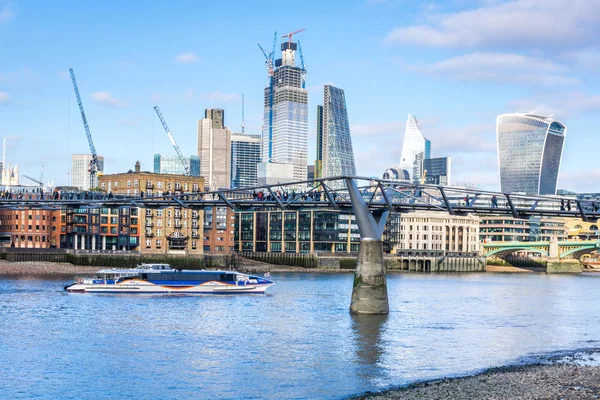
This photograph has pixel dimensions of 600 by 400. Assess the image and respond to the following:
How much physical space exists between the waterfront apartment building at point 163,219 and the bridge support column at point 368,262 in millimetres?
106639

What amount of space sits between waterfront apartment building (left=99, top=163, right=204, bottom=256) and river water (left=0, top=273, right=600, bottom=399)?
246ft

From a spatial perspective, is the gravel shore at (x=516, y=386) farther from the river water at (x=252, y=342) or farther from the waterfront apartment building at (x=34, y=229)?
the waterfront apartment building at (x=34, y=229)

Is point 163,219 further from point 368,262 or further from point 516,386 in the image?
point 516,386

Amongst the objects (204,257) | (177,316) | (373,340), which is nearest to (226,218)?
(204,257)

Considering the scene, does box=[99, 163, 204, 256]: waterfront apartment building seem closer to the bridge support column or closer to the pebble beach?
the bridge support column

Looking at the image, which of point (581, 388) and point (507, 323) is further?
point (507, 323)

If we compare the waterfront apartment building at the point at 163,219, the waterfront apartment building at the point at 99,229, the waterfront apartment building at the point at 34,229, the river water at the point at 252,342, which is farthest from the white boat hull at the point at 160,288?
the waterfront apartment building at the point at 163,219

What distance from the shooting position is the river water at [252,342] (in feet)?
159

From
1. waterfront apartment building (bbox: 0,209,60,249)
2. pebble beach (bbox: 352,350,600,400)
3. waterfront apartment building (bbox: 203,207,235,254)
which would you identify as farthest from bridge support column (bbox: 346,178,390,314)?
waterfront apartment building (bbox: 203,207,235,254)

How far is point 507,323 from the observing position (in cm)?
8031

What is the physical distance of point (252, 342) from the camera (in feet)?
209

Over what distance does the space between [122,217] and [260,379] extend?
13112 cm

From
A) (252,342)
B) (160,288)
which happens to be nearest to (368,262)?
(252,342)

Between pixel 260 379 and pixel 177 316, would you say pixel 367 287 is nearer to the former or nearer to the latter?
pixel 177 316
